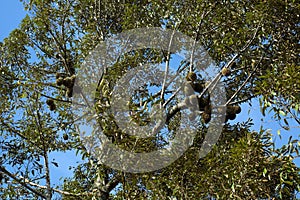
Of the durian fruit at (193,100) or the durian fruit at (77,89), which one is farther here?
the durian fruit at (77,89)

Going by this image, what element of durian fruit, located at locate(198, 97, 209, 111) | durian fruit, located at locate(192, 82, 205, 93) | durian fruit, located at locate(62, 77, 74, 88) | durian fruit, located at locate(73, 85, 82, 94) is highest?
durian fruit, located at locate(62, 77, 74, 88)

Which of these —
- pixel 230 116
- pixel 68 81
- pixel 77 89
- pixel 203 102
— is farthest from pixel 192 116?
pixel 68 81

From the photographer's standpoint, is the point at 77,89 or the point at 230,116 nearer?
the point at 230,116

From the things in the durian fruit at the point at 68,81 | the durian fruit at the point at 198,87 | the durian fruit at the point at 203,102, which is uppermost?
the durian fruit at the point at 68,81

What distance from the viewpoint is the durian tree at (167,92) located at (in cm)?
511

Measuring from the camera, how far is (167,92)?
805 centimetres

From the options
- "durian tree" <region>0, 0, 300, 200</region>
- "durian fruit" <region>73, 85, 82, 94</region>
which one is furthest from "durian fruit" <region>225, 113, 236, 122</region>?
"durian fruit" <region>73, 85, 82, 94</region>

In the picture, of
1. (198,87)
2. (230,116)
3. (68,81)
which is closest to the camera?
(198,87)

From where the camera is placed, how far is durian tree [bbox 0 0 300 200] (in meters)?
5.11

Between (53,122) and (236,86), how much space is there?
10.4 feet

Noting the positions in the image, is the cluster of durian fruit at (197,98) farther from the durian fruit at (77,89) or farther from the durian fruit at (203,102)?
the durian fruit at (77,89)

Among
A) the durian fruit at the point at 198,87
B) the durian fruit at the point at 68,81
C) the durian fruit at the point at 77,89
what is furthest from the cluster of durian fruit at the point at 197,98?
the durian fruit at the point at 68,81

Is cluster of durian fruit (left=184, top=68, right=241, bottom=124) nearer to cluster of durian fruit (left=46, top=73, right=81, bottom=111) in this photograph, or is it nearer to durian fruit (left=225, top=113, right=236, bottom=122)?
durian fruit (left=225, top=113, right=236, bottom=122)

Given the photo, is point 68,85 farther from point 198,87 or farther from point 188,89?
point 198,87
